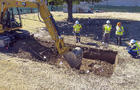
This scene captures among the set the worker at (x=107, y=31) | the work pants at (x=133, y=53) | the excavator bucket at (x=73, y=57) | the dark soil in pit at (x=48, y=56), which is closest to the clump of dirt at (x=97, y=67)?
the dark soil in pit at (x=48, y=56)

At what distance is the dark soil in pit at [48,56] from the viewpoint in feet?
27.3

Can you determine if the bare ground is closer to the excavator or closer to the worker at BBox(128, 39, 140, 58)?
the worker at BBox(128, 39, 140, 58)

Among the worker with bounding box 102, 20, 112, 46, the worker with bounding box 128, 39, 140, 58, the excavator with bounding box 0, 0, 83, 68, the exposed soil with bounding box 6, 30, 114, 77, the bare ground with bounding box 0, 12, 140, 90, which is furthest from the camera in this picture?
the worker with bounding box 102, 20, 112, 46

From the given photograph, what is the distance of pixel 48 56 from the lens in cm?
942

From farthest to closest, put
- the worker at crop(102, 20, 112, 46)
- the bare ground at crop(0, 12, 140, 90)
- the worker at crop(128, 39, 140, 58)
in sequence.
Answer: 1. the worker at crop(102, 20, 112, 46)
2. the worker at crop(128, 39, 140, 58)
3. the bare ground at crop(0, 12, 140, 90)

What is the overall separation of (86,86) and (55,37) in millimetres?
2938

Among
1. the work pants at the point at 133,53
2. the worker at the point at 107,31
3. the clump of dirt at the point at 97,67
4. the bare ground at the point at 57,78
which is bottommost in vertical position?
the clump of dirt at the point at 97,67

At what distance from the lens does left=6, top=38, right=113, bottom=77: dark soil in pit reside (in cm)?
833

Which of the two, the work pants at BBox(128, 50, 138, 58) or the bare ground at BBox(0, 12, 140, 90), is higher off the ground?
the work pants at BBox(128, 50, 138, 58)

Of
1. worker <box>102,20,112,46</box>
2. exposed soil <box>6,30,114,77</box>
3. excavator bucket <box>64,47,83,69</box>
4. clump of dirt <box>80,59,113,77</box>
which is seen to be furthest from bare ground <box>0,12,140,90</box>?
worker <box>102,20,112,46</box>

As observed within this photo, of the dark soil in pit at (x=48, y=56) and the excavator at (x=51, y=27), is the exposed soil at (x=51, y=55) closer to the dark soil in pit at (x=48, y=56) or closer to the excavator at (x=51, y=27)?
the dark soil in pit at (x=48, y=56)

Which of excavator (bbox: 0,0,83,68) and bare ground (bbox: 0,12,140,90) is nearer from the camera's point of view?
bare ground (bbox: 0,12,140,90)

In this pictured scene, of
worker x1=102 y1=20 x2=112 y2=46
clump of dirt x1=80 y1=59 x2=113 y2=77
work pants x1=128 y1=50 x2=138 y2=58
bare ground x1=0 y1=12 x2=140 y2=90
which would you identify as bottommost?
clump of dirt x1=80 y1=59 x2=113 y2=77

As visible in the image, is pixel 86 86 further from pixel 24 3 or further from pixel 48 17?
pixel 24 3
